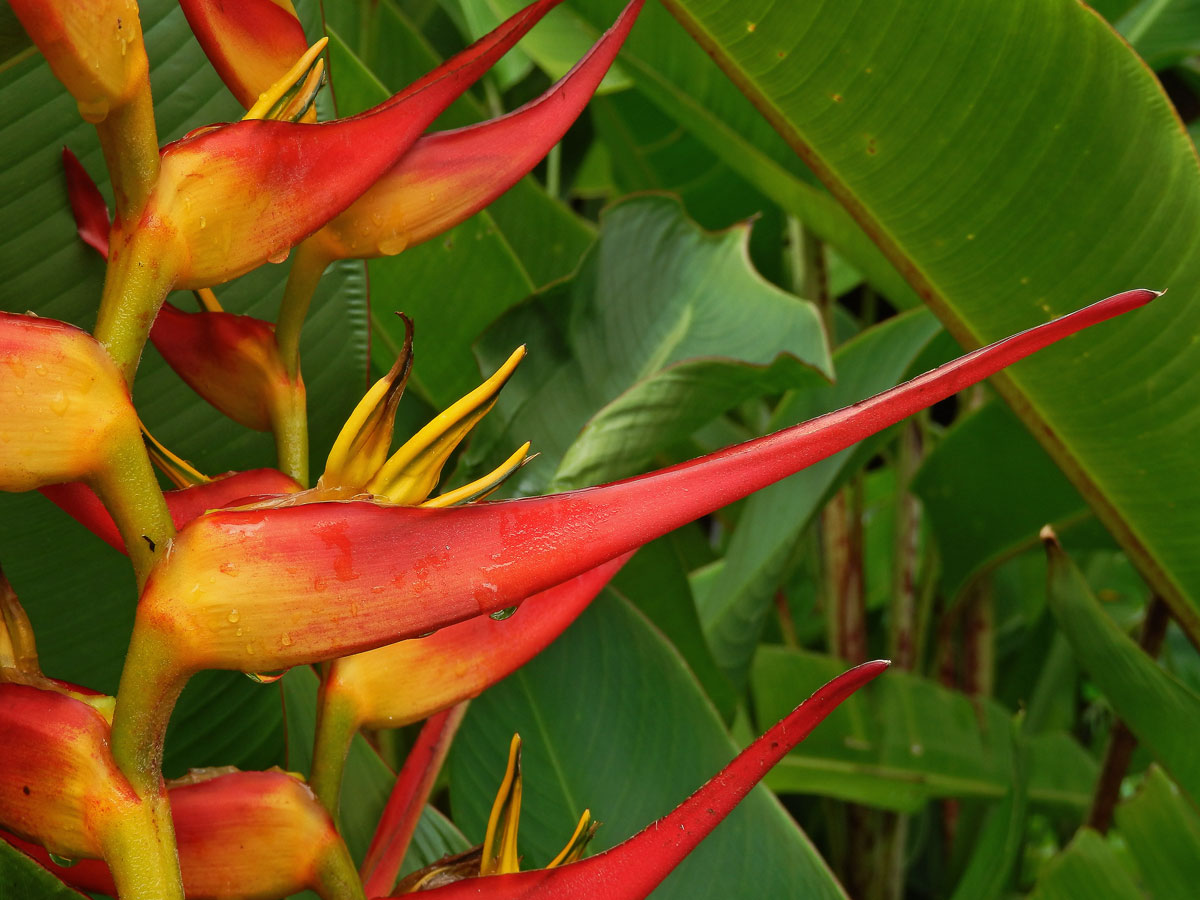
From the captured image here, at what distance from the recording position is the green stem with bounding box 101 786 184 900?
199 mm

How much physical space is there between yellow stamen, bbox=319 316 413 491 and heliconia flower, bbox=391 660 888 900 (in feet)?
0.31

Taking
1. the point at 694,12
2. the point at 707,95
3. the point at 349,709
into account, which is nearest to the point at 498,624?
the point at 349,709

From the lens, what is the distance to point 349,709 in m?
0.26

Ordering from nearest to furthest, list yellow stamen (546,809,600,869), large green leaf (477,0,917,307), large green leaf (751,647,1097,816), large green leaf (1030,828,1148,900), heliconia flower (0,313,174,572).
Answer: heliconia flower (0,313,174,572) < yellow stamen (546,809,600,869) < large green leaf (1030,828,1148,900) < large green leaf (477,0,917,307) < large green leaf (751,647,1097,816)

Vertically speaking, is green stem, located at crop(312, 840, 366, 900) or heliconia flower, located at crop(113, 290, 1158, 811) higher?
heliconia flower, located at crop(113, 290, 1158, 811)

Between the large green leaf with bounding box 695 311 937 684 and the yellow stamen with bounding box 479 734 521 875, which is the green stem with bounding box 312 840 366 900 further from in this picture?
the large green leaf with bounding box 695 311 937 684

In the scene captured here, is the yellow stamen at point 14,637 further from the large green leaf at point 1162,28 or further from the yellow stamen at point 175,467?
the large green leaf at point 1162,28

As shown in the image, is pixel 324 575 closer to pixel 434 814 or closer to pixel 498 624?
pixel 498 624

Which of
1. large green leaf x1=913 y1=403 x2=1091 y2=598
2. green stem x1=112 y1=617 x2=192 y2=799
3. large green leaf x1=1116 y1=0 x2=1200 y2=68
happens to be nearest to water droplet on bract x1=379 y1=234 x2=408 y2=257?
green stem x1=112 y1=617 x2=192 y2=799

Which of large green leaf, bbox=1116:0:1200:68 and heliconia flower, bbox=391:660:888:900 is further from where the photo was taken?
large green leaf, bbox=1116:0:1200:68

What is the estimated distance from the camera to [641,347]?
0.62m

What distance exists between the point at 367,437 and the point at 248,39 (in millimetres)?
102

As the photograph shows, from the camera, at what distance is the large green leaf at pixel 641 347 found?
521 millimetres

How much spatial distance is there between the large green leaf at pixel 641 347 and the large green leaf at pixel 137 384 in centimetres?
11
